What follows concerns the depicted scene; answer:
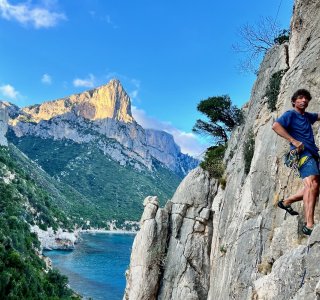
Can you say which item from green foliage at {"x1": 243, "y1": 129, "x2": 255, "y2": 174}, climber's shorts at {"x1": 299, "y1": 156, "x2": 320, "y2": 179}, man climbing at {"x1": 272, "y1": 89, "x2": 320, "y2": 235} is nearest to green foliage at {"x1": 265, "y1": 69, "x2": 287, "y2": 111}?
green foliage at {"x1": 243, "y1": 129, "x2": 255, "y2": 174}

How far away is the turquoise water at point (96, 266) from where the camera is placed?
7425cm

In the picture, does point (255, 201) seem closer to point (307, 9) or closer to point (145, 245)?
point (307, 9)

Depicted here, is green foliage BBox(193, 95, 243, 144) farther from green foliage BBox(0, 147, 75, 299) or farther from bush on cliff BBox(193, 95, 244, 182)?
green foliage BBox(0, 147, 75, 299)

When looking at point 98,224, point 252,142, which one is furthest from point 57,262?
point 252,142

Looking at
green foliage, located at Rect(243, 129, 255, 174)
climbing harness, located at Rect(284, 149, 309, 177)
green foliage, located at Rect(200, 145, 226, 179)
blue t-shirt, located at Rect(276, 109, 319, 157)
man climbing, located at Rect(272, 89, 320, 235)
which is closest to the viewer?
man climbing, located at Rect(272, 89, 320, 235)

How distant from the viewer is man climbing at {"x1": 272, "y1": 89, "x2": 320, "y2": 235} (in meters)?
7.25

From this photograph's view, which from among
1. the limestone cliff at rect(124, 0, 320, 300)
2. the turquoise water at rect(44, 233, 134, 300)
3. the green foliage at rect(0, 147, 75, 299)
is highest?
the limestone cliff at rect(124, 0, 320, 300)

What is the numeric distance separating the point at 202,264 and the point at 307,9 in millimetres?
11697

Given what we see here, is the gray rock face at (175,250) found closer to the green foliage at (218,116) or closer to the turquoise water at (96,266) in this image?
the green foliage at (218,116)

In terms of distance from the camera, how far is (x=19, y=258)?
44406 millimetres

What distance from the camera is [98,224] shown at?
165m

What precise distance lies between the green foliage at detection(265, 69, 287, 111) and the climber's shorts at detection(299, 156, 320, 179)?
633cm

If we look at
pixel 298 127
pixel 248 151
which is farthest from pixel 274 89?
pixel 298 127

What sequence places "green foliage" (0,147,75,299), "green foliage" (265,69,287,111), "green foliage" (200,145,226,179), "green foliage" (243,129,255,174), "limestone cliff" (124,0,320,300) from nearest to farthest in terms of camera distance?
"limestone cliff" (124,0,320,300), "green foliage" (265,69,287,111), "green foliage" (243,129,255,174), "green foliage" (200,145,226,179), "green foliage" (0,147,75,299)
